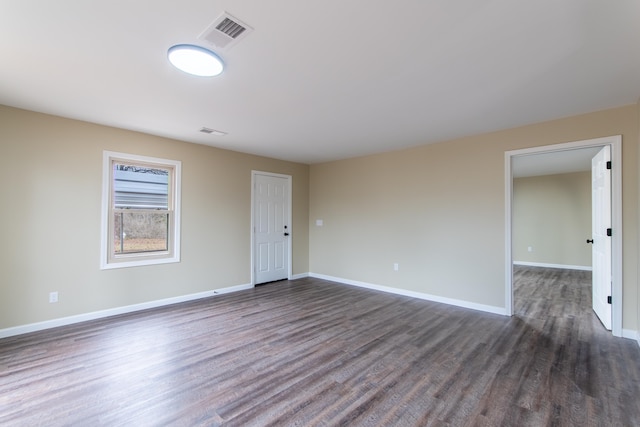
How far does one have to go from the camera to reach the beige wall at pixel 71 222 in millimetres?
3076

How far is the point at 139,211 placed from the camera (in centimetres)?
401

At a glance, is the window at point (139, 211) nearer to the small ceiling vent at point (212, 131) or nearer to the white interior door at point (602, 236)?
the small ceiling vent at point (212, 131)

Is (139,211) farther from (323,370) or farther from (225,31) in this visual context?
(323,370)

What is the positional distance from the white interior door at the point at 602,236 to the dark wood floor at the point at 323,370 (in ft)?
0.85

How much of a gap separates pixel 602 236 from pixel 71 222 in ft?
21.0

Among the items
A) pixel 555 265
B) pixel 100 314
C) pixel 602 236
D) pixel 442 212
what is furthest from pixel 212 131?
pixel 555 265

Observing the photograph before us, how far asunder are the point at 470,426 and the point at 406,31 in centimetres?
251

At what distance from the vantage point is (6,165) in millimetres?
3041

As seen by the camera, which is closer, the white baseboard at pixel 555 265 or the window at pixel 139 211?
the window at pixel 139 211

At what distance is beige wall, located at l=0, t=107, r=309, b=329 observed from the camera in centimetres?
308

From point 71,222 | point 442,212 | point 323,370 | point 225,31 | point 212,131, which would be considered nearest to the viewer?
point 225,31

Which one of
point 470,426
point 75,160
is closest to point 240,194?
point 75,160

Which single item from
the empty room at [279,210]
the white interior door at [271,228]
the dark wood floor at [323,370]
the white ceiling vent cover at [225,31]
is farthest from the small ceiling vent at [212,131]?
the dark wood floor at [323,370]

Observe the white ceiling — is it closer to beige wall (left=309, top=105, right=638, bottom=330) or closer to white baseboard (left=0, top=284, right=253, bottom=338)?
beige wall (left=309, top=105, right=638, bottom=330)
